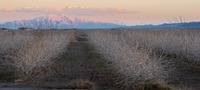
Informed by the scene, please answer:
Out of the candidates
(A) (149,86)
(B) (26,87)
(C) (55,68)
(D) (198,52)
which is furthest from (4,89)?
(D) (198,52)

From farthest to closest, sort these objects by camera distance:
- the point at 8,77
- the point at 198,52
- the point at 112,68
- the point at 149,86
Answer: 1. the point at 198,52
2. the point at 112,68
3. the point at 8,77
4. the point at 149,86

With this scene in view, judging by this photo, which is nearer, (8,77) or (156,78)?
(156,78)

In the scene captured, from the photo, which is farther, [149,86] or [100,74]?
[100,74]

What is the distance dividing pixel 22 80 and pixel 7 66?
175 inches

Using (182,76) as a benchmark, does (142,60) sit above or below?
above

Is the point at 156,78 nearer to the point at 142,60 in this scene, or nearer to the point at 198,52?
the point at 142,60

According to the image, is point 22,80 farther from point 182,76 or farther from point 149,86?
point 182,76

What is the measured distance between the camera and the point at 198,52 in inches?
879

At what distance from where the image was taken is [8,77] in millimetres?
18406

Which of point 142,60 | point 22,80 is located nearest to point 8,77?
point 22,80

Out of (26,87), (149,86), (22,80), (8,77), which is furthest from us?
(8,77)

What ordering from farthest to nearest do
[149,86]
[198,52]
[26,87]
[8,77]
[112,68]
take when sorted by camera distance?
[198,52]
[112,68]
[8,77]
[26,87]
[149,86]

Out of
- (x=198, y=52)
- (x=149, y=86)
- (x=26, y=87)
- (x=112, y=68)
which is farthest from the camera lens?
(x=198, y=52)

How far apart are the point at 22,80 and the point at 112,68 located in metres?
4.82
